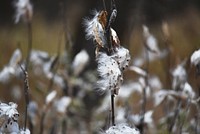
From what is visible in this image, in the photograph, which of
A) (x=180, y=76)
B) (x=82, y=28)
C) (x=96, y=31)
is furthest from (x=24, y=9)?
(x=82, y=28)

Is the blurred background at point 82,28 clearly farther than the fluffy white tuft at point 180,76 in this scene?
Yes

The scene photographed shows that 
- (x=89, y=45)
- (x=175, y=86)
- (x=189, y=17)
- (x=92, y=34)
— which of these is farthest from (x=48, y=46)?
(x=92, y=34)

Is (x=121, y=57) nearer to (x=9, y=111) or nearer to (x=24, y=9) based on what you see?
(x=9, y=111)

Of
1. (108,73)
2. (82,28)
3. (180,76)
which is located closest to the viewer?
(108,73)

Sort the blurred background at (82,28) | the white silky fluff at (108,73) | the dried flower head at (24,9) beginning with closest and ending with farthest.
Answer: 1. the white silky fluff at (108,73)
2. the dried flower head at (24,9)
3. the blurred background at (82,28)

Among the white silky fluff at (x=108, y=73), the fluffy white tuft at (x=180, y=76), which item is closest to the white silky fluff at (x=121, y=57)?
the white silky fluff at (x=108, y=73)

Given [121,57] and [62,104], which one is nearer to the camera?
[121,57]

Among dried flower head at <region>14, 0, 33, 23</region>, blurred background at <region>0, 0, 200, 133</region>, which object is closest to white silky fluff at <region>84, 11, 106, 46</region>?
dried flower head at <region>14, 0, 33, 23</region>

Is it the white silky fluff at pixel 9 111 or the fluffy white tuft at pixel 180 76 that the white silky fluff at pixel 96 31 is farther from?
the fluffy white tuft at pixel 180 76

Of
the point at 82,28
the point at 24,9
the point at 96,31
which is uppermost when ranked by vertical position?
the point at 82,28
